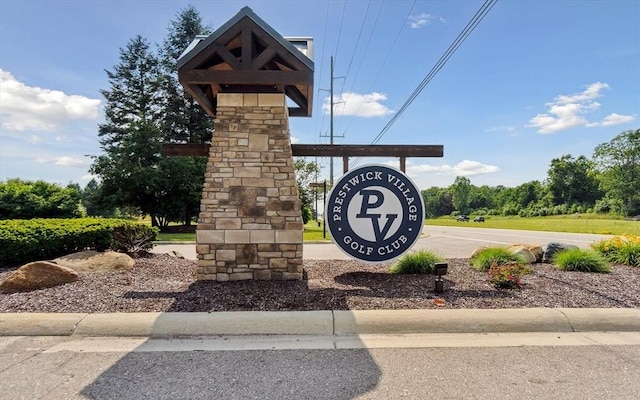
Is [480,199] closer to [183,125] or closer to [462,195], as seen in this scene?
[462,195]

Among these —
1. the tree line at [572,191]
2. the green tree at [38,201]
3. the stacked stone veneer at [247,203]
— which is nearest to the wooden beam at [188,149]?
the stacked stone veneer at [247,203]

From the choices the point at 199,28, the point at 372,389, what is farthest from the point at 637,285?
the point at 199,28

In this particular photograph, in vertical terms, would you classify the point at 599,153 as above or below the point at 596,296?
above

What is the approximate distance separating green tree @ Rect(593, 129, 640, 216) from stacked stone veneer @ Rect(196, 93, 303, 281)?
66127 millimetres

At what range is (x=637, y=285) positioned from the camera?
20.6 ft

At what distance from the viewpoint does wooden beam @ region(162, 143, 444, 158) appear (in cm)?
713

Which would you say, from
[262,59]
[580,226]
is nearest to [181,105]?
[262,59]

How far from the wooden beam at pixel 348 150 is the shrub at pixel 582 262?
3.41 m

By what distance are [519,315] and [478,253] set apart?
4.16 m

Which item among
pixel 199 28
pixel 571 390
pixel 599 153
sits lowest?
pixel 571 390

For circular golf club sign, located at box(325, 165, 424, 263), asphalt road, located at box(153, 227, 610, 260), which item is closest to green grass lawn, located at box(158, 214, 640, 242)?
asphalt road, located at box(153, 227, 610, 260)

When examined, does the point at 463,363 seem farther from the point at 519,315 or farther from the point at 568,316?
the point at 568,316

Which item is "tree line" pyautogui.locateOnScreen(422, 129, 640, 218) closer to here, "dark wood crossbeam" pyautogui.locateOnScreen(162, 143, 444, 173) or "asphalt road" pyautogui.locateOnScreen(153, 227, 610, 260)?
"asphalt road" pyautogui.locateOnScreen(153, 227, 610, 260)

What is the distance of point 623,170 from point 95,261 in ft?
254
